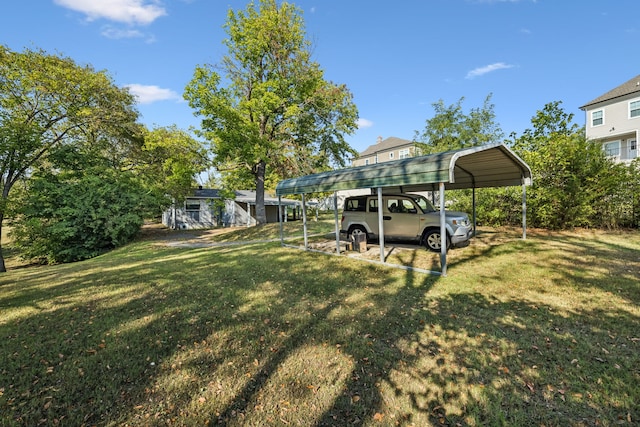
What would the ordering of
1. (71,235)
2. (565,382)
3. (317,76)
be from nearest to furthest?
(565,382) → (71,235) → (317,76)

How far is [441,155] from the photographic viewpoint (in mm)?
6066

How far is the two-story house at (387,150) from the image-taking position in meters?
40.7

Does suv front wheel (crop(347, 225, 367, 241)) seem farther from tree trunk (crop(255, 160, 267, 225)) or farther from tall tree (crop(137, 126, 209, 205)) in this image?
tall tree (crop(137, 126, 209, 205))

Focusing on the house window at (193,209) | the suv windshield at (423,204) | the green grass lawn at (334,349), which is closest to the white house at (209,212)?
the house window at (193,209)

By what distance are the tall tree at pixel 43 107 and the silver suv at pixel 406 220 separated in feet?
46.3

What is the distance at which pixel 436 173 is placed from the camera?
5828mm

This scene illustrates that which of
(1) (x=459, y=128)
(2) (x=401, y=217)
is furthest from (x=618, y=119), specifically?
(2) (x=401, y=217)

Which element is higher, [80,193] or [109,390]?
[80,193]

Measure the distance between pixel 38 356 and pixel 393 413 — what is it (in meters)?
4.02

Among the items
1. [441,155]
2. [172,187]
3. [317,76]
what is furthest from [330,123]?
[441,155]

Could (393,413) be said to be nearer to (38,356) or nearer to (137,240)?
(38,356)

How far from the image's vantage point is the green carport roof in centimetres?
594

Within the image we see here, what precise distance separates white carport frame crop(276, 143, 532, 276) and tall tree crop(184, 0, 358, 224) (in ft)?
22.6

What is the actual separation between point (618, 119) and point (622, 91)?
6.30 ft
